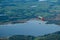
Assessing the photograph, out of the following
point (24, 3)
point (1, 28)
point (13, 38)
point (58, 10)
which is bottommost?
point (13, 38)

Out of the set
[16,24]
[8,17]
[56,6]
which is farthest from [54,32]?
[8,17]

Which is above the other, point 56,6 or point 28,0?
point 28,0

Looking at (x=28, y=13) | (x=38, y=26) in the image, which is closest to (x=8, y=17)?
(x=28, y=13)

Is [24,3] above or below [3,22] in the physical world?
above

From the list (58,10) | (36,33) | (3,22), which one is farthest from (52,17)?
(3,22)

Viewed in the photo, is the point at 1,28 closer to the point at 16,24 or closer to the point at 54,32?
the point at 16,24

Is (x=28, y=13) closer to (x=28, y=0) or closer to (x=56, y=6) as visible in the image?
(x=28, y=0)

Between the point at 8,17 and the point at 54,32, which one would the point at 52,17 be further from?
the point at 8,17
